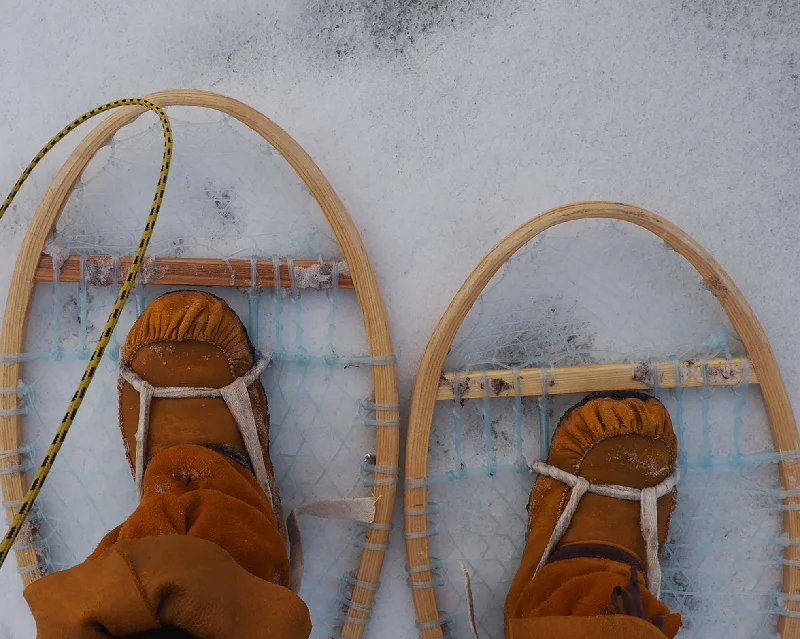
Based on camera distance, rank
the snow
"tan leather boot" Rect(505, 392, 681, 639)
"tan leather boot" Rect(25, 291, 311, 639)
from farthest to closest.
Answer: the snow < "tan leather boot" Rect(505, 392, 681, 639) < "tan leather boot" Rect(25, 291, 311, 639)

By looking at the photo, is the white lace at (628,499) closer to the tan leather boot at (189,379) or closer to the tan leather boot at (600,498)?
the tan leather boot at (600,498)

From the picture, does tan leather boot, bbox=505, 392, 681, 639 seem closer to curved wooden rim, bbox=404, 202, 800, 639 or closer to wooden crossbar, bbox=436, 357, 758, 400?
wooden crossbar, bbox=436, 357, 758, 400

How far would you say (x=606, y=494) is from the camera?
0.98 m

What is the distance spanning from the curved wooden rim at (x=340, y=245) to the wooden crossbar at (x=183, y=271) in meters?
0.04

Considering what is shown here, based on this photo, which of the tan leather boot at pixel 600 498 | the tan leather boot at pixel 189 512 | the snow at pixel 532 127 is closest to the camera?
the tan leather boot at pixel 189 512

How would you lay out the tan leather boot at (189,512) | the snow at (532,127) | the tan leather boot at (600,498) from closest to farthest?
the tan leather boot at (189,512), the tan leather boot at (600,498), the snow at (532,127)

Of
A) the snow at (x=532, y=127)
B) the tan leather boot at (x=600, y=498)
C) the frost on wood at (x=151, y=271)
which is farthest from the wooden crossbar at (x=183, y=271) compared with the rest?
the tan leather boot at (x=600, y=498)

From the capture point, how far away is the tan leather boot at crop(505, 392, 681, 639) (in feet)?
3.08

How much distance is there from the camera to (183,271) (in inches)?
39.5

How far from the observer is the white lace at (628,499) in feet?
3.19

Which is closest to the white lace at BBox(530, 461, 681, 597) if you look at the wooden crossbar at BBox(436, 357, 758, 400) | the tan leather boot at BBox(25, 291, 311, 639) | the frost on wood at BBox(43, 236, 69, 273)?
the wooden crossbar at BBox(436, 357, 758, 400)

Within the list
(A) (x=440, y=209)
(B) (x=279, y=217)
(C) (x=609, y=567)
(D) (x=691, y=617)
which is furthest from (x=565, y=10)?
(D) (x=691, y=617)

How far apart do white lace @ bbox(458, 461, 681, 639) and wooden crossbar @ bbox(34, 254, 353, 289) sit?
451 mm

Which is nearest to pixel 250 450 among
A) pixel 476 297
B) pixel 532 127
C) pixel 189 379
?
pixel 189 379
